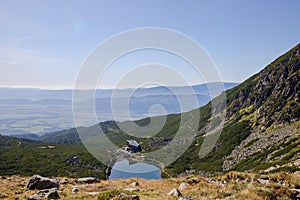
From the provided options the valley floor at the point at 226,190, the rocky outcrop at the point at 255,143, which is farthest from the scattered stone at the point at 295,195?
the rocky outcrop at the point at 255,143

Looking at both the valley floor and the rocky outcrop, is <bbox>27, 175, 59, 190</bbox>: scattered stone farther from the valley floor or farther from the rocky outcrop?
the rocky outcrop

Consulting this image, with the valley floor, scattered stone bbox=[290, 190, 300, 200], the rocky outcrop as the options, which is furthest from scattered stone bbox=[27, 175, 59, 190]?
the rocky outcrop

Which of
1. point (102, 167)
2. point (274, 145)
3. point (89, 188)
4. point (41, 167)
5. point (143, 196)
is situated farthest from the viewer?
point (102, 167)

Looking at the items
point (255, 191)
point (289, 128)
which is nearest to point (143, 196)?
point (255, 191)

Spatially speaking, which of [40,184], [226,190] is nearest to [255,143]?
→ [40,184]

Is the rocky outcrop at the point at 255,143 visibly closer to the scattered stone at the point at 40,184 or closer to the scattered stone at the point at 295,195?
the scattered stone at the point at 295,195

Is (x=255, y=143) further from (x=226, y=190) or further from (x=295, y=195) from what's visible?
(x=295, y=195)

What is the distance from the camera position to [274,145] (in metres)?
148

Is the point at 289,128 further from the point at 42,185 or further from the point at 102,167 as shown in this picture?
the point at 42,185

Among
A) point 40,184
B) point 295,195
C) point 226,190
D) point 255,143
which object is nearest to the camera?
point 295,195

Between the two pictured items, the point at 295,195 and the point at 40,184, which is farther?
the point at 40,184

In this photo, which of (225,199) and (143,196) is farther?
(143,196)

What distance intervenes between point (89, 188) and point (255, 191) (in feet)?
49.8

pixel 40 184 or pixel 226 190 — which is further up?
pixel 226 190
